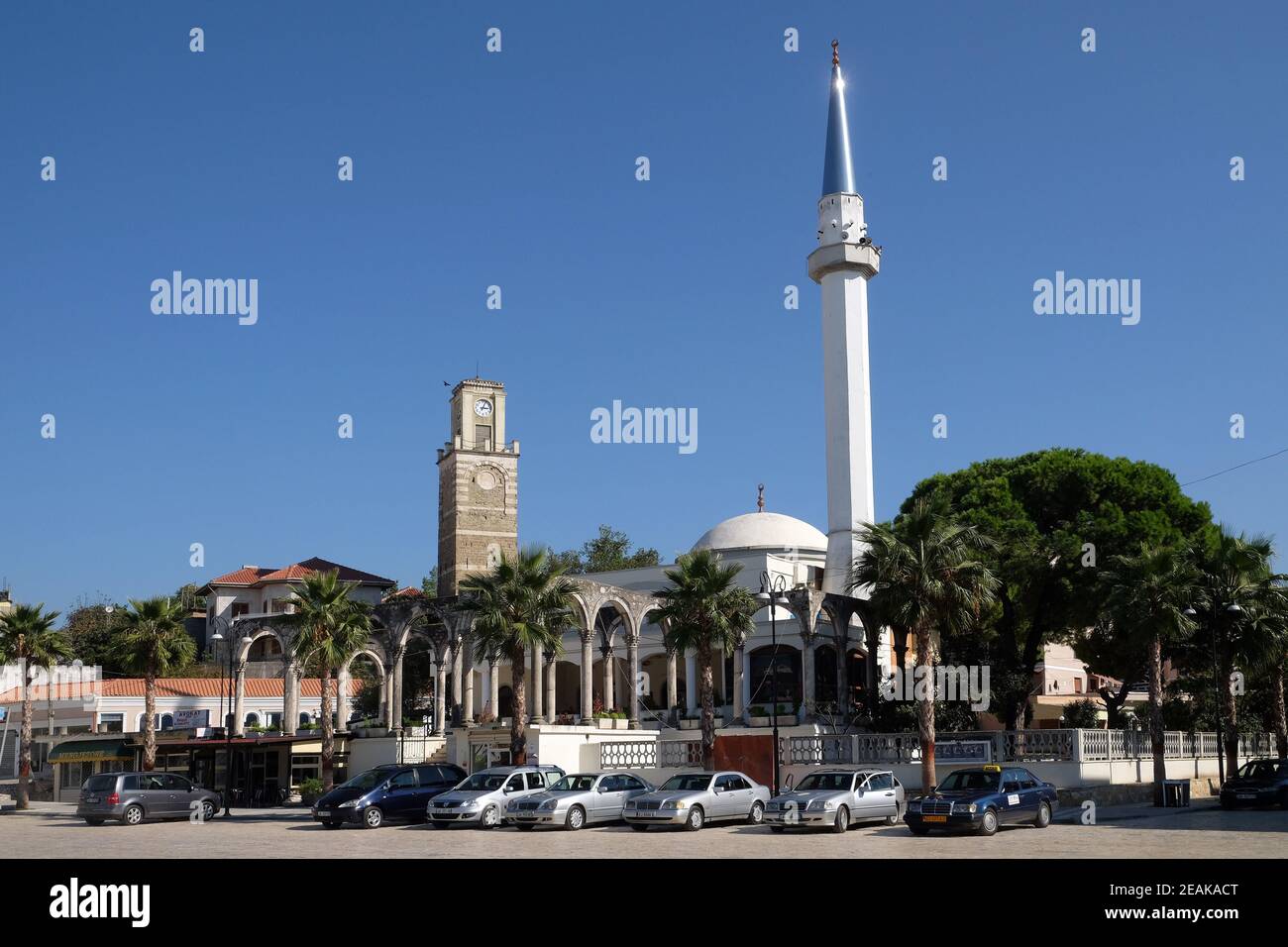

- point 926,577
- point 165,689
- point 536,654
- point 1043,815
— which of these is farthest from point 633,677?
point 165,689

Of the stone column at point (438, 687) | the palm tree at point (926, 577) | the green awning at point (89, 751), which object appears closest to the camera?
the palm tree at point (926, 577)

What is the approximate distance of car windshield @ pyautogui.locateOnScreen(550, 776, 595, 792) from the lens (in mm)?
30469

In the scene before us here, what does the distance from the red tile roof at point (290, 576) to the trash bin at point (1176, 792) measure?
62.6m

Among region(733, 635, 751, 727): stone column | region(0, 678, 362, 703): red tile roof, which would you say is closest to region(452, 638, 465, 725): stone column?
region(733, 635, 751, 727): stone column

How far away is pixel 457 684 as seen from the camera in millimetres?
46688

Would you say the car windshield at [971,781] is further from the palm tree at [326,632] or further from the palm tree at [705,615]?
the palm tree at [326,632]

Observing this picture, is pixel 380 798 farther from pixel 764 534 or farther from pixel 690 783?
pixel 764 534

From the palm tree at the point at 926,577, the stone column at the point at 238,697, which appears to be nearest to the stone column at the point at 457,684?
the stone column at the point at 238,697

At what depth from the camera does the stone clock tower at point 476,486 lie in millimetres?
85625

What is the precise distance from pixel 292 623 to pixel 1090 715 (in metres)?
34.1

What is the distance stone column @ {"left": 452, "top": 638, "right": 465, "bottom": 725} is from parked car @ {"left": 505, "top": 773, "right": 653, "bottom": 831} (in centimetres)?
1513

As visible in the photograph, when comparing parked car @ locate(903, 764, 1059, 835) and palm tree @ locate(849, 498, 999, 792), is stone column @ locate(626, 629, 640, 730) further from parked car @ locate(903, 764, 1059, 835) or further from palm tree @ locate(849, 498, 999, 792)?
parked car @ locate(903, 764, 1059, 835)

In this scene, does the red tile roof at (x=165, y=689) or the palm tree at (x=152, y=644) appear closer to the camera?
the palm tree at (x=152, y=644)
